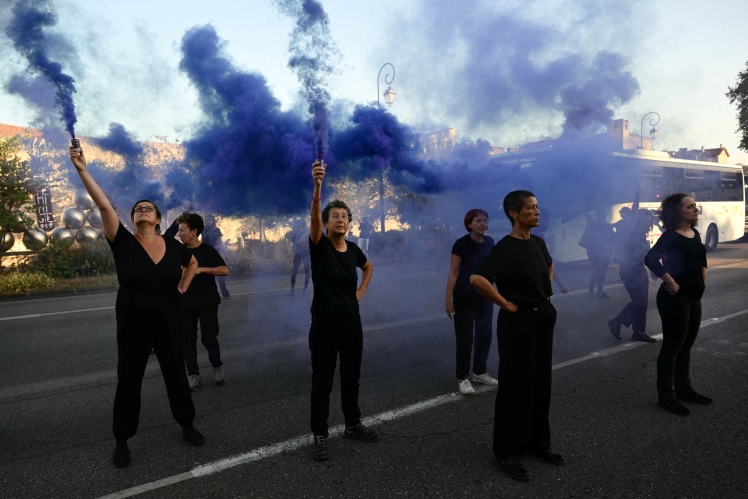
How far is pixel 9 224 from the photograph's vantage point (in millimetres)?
12398

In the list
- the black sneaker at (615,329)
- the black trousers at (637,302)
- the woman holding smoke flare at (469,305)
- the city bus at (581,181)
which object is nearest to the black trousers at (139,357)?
the woman holding smoke flare at (469,305)

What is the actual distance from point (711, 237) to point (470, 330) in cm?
1760

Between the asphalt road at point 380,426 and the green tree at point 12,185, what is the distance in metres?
6.87

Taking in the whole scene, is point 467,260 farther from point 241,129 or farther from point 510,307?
point 241,129

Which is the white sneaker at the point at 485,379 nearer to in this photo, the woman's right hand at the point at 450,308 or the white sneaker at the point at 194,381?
the woman's right hand at the point at 450,308

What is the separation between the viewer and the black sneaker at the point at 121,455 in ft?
10.7

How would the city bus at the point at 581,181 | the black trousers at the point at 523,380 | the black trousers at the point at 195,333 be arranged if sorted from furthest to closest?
the city bus at the point at 581,181, the black trousers at the point at 195,333, the black trousers at the point at 523,380

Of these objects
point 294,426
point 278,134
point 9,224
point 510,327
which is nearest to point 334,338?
point 294,426

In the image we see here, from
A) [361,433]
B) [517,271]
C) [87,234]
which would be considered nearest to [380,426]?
[361,433]

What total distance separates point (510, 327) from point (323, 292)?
4.00 ft

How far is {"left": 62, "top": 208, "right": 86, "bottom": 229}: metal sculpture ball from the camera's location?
2117 cm

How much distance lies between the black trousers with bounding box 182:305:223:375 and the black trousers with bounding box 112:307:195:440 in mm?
1218

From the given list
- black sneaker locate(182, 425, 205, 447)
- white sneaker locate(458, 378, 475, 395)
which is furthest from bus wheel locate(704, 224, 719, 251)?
black sneaker locate(182, 425, 205, 447)

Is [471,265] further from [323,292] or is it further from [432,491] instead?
[432,491]
